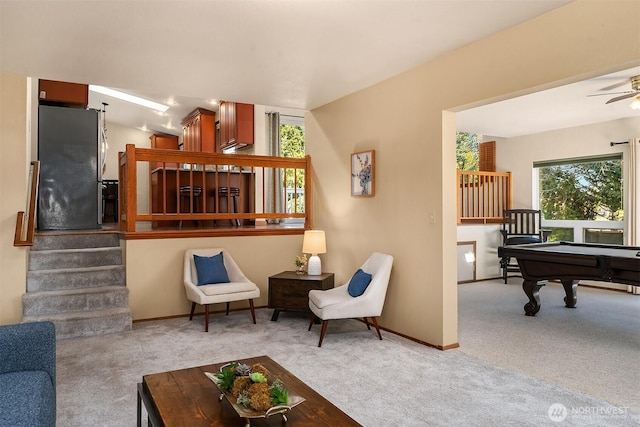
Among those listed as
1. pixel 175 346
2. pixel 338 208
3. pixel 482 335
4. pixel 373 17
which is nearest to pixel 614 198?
pixel 482 335

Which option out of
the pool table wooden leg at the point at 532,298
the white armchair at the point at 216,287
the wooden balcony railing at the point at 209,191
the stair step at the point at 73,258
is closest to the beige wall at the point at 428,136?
the wooden balcony railing at the point at 209,191

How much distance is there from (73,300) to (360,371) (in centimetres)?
321

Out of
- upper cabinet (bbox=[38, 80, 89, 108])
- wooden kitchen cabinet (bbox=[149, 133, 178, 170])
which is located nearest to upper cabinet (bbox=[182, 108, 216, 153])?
upper cabinet (bbox=[38, 80, 89, 108])

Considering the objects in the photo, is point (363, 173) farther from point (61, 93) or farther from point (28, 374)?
point (61, 93)

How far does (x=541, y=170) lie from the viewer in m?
7.98

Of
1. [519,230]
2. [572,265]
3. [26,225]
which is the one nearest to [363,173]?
[572,265]

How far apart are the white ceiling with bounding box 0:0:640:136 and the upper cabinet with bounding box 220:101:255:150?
8.26 feet

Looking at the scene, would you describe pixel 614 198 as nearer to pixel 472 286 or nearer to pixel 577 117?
pixel 577 117

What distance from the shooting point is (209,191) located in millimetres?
6816

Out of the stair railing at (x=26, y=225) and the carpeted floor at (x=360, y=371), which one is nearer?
the carpeted floor at (x=360, y=371)

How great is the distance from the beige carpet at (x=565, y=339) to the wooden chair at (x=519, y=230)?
107cm

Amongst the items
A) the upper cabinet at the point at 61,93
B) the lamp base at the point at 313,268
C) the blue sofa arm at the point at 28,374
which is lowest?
the blue sofa arm at the point at 28,374

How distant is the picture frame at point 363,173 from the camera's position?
4.73 metres

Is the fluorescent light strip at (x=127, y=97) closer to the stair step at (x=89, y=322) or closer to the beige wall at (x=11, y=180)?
the beige wall at (x=11, y=180)
